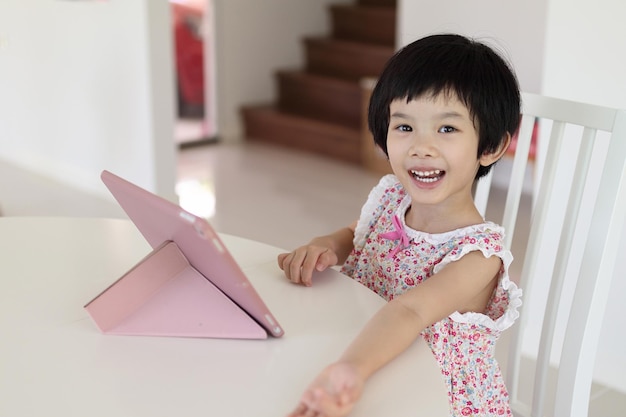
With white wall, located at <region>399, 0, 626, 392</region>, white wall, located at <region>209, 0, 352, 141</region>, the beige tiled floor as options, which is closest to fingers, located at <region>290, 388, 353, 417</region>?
white wall, located at <region>399, 0, 626, 392</region>

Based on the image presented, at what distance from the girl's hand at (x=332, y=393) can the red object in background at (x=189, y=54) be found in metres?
4.61

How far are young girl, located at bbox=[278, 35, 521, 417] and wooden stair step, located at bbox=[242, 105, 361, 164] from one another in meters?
3.42

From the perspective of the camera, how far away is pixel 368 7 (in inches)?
211

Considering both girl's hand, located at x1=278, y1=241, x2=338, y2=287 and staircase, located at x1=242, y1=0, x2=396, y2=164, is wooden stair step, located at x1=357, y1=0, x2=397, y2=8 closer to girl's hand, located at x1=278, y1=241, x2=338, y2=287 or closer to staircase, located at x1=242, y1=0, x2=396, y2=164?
staircase, located at x1=242, y1=0, x2=396, y2=164

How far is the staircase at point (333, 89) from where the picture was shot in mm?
4957

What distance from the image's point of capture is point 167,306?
1141 mm

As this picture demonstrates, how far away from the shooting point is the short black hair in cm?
123

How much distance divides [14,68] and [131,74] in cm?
110

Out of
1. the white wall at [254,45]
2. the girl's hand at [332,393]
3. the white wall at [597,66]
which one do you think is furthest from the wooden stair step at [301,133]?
the girl's hand at [332,393]

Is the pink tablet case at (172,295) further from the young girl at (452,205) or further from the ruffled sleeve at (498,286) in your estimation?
the ruffled sleeve at (498,286)

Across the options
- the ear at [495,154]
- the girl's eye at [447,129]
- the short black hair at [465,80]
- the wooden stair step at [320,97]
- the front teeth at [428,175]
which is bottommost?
the wooden stair step at [320,97]

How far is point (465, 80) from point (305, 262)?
371mm

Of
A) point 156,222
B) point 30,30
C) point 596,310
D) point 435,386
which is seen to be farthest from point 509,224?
point 30,30

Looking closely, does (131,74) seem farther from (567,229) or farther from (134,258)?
(567,229)
